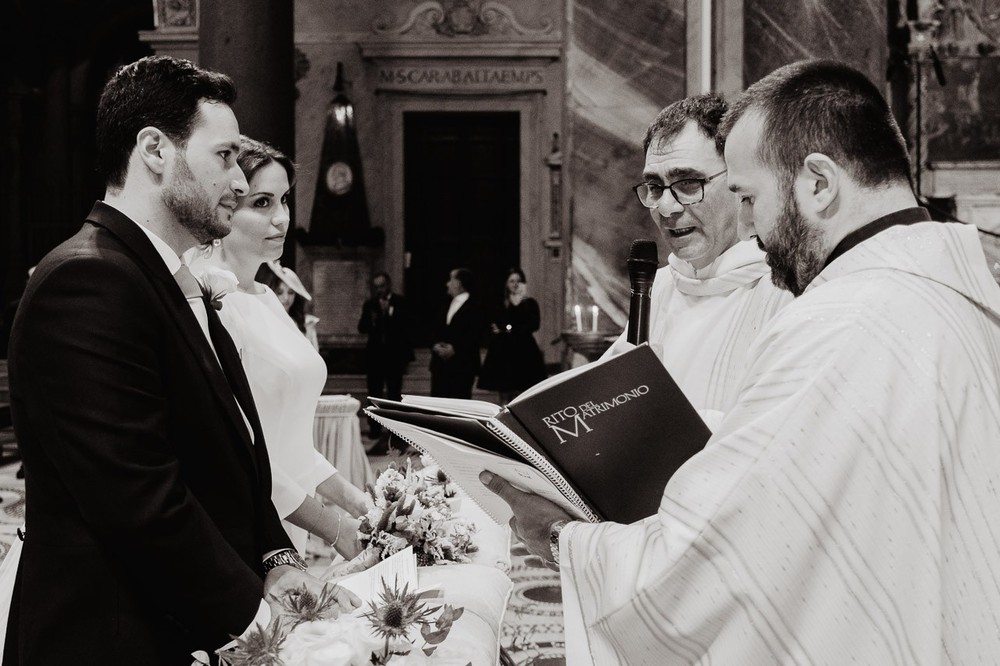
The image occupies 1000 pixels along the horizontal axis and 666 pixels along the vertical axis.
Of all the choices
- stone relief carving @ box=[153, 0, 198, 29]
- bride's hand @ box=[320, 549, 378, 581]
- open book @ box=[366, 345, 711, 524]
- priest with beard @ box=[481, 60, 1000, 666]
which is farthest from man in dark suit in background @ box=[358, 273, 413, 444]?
priest with beard @ box=[481, 60, 1000, 666]

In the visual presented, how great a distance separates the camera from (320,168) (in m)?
13.8

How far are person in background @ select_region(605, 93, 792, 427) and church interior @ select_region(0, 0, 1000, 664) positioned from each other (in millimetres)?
3326

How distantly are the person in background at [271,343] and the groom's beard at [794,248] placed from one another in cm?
171

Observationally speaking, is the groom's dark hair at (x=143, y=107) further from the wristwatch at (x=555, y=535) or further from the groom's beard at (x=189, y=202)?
the wristwatch at (x=555, y=535)

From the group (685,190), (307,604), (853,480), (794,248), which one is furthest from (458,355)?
(853,480)

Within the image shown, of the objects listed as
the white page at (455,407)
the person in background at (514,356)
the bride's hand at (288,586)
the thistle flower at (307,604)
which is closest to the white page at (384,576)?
the bride's hand at (288,586)

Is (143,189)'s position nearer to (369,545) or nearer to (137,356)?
(137,356)

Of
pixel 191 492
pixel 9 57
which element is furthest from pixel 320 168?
pixel 191 492

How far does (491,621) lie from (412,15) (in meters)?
13.2

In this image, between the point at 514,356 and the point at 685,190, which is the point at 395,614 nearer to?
the point at 685,190

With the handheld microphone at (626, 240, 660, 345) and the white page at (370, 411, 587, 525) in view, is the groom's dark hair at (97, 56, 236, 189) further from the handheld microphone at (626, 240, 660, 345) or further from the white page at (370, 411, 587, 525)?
the handheld microphone at (626, 240, 660, 345)

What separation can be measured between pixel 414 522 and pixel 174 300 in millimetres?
1205

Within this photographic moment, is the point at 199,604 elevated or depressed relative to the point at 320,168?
depressed

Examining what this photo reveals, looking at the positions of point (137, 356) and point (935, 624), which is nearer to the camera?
point (935, 624)
